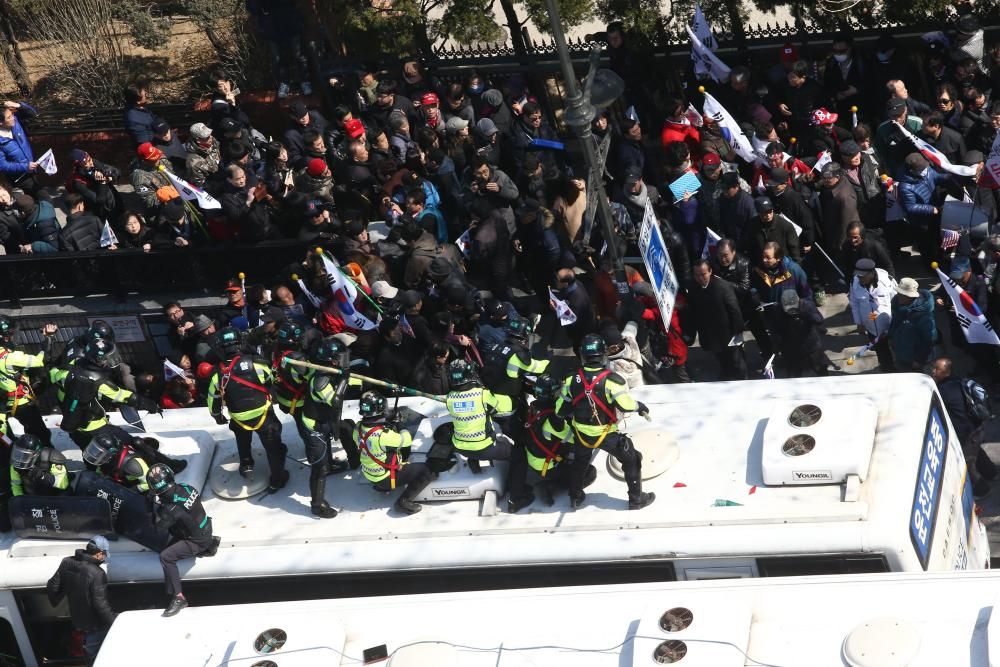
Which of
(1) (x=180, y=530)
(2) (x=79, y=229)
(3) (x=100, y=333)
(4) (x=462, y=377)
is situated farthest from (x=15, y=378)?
(2) (x=79, y=229)

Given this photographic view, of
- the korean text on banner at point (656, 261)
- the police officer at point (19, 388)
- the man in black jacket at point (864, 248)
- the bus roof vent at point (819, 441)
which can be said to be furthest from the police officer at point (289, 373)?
the man in black jacket at point (864, 248)

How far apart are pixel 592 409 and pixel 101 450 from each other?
382cm

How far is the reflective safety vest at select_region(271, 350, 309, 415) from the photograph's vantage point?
12.3 metres

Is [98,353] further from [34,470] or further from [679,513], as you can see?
[679,513]

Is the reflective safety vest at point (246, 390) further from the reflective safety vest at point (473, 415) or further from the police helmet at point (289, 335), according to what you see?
the reflective safety vest at point (473, 415)

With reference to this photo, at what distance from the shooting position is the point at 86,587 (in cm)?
1120

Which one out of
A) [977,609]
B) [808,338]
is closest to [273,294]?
[808,338]

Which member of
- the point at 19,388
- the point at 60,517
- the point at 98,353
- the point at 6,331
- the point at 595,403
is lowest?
the point at 60,517

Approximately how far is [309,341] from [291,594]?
3.39 metres

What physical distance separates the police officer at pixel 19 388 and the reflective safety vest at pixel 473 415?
3.66 meters

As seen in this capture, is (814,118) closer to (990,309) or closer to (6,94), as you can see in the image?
(990,309)

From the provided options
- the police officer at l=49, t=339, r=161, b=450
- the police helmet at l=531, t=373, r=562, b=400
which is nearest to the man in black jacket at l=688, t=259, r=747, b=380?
the police helmet at l=531, t=373, r=562, b=400

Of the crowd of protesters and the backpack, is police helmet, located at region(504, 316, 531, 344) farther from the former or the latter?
the backpack

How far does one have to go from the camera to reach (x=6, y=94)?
23734 mm
